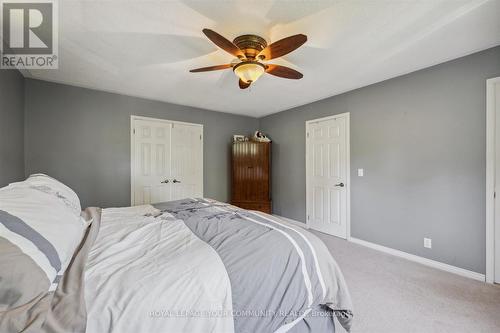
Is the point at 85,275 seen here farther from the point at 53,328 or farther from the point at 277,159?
the point at 277,159

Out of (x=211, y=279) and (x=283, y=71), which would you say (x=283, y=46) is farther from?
(x=211, y=279)

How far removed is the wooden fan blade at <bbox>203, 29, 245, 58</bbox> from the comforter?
1.35 meters

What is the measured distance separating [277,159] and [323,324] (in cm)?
365

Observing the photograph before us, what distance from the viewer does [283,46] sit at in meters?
1.70

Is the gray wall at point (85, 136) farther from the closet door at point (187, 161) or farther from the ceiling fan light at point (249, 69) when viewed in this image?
the ceiling fan light at point (249, 69)

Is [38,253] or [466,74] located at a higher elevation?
[466,74]

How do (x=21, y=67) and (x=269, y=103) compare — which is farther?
(x=269, y=103)

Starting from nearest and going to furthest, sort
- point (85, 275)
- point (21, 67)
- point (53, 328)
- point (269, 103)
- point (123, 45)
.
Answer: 1. point (53, 328)
2. point (85, 275)
3. point (123, 45)
4. point (21, 67)
5. point (269, 103)

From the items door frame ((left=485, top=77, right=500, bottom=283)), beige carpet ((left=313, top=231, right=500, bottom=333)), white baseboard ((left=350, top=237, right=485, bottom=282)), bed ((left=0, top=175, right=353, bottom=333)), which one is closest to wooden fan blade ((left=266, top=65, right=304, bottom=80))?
bed ((left=0, top=175, right=353, bottom=333))

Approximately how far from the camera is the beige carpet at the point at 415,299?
1659 millimetres

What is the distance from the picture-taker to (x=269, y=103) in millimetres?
4074

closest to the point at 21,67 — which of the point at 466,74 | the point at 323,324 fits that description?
the point at 323,324

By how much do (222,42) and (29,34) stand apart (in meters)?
1.81

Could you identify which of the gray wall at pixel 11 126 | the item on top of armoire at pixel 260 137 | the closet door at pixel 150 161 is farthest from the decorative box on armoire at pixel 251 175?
the gray wall at pixel 11 126
